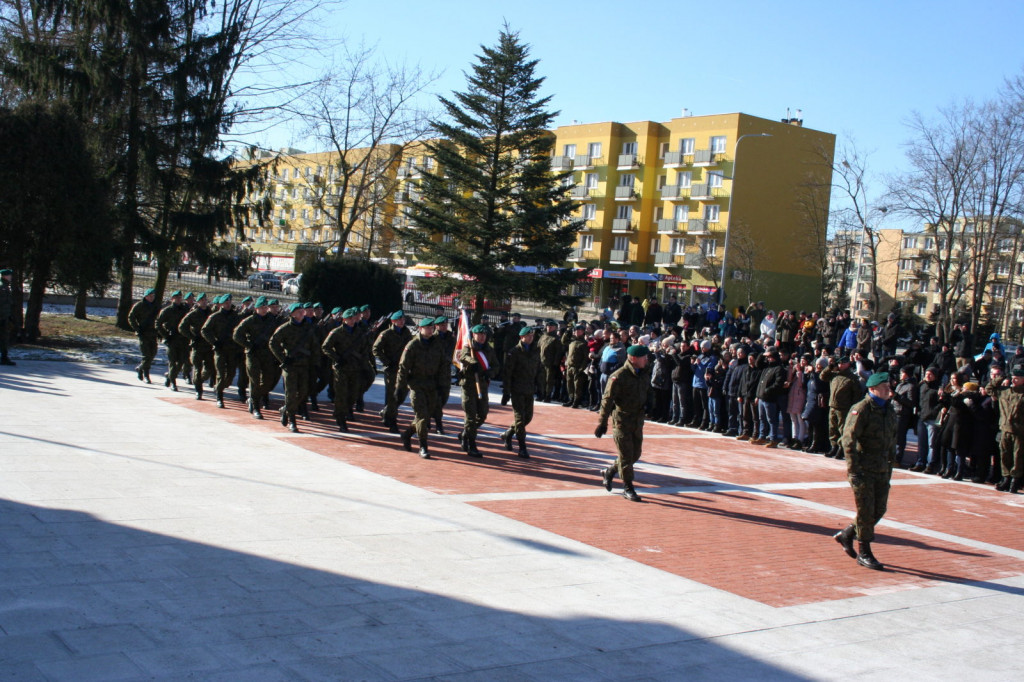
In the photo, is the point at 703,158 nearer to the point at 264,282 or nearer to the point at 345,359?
the point at 264,282

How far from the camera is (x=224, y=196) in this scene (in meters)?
27.0

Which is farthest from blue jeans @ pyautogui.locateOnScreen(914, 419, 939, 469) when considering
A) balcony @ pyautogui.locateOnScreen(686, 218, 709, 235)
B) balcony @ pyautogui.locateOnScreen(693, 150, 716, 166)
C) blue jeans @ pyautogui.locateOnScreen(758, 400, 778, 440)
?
balcony @ pyautogui.locateOnScreen(693, 150, 716, 166)

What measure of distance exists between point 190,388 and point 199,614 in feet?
40.4

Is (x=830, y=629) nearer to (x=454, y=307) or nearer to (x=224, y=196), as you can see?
(x=224, y=196)

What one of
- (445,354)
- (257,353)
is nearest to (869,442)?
(445,354)

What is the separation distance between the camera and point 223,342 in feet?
49.6

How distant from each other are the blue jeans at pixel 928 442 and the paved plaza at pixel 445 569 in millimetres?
2172

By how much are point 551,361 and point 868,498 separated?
13.1 metres

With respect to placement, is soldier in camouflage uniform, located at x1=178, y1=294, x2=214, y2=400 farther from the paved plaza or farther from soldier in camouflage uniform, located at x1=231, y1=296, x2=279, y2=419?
the paved plaza

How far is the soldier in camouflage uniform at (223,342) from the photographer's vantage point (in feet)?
49.1

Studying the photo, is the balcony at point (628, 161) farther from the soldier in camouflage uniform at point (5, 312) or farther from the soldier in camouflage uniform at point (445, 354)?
the soldier in camouflage uniform at point (445, 354)

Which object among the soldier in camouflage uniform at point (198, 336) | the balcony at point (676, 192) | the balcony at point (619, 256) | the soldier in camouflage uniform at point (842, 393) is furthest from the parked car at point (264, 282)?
the soldier in camouflage uniform at point (842, 393)

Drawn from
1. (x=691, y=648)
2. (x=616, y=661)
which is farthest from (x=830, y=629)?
(x=616, y=661)

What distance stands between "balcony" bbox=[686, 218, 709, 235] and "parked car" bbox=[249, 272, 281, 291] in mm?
29837
